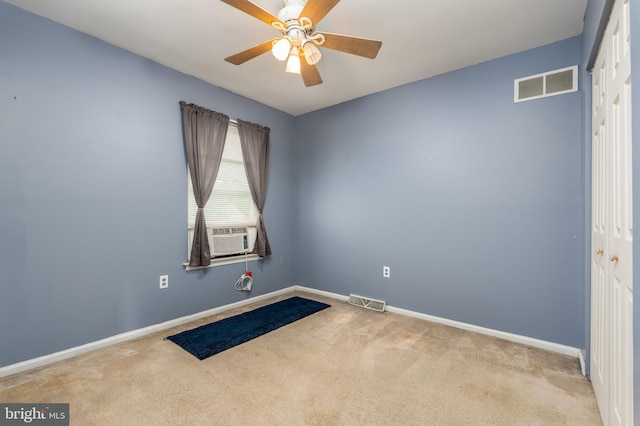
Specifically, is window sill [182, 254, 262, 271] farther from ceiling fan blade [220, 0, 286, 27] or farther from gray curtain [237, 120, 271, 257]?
ceiling fan blade [220, 0, 286, 27]

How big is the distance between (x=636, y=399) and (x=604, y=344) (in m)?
0.78

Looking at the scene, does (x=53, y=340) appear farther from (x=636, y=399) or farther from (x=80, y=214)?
(x=636, y=399)

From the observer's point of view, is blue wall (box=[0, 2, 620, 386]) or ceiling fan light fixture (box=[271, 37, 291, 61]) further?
blue wall (box=[0, 2, 620, 386])

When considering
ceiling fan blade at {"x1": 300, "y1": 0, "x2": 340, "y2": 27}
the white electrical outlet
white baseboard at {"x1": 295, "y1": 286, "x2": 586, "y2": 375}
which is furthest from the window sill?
ceiling fan blade at {"x1": 300, "y1": 0, "x2": 340, "y2": 27}

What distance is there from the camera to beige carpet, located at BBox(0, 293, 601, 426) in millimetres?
1667

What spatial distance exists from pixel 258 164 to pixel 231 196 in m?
0.59

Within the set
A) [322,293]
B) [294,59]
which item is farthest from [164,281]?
[294,59]

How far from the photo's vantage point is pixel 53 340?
2.25m

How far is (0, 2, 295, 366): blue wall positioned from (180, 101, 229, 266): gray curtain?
0.35 ft

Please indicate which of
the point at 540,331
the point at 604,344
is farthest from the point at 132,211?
the point at 540,331

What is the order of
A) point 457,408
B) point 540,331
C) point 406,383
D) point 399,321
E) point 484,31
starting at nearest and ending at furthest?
point 457,408 → point 406,383 → point 484,31 → point 540,331 → point 399,321

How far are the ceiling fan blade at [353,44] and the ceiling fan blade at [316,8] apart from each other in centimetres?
15

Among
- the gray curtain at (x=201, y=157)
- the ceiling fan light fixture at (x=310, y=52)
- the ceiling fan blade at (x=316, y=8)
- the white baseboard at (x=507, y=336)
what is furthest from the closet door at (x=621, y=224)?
the gray curtain at (x=201, y=157)

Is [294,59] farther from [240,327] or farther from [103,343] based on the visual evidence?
[103,343]
